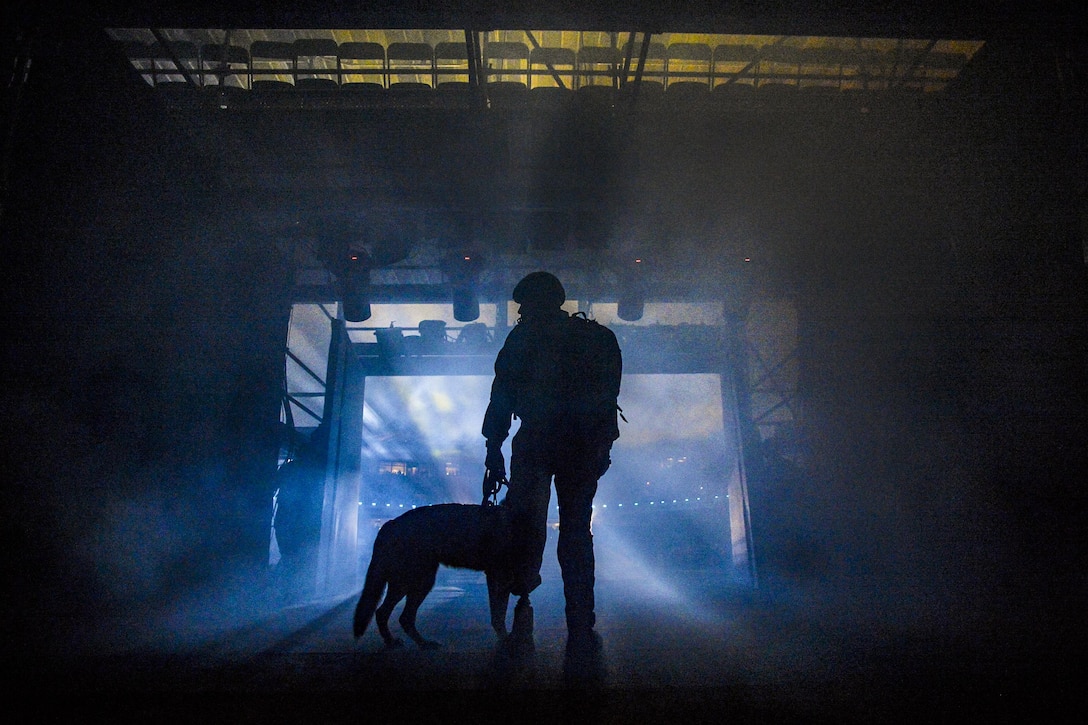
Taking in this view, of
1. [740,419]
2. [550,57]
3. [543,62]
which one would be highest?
[550,57]

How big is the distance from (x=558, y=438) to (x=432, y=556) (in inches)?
26.9

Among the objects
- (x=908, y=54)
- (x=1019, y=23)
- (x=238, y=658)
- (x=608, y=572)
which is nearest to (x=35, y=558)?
(x=238, y=658)

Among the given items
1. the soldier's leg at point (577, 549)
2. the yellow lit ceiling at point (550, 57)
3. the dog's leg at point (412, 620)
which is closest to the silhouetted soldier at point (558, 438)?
the soldier's leg at point (577, 549)

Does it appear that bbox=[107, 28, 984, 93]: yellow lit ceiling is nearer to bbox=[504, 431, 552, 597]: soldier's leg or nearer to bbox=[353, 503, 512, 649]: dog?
bbox=[504, 431, 552, 597]: soldier's leg

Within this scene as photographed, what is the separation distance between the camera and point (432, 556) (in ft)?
6.52

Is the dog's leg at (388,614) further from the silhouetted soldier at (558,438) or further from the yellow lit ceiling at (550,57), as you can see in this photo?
the yellow lit ceiling at (550,57)

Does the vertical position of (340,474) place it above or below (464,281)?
below

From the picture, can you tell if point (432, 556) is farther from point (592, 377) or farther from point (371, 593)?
point (592, 377)

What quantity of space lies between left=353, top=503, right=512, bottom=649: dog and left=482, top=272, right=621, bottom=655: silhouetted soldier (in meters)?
0.07

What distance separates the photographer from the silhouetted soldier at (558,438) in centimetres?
200

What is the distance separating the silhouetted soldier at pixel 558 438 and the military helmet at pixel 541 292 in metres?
0.10

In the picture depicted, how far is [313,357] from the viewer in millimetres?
8977

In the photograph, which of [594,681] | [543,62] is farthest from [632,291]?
[594,681]

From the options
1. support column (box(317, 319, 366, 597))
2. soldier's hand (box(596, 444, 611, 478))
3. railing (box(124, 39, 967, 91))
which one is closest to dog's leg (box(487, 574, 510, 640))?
soldier's hand (box(596, 444, 611, 478))
